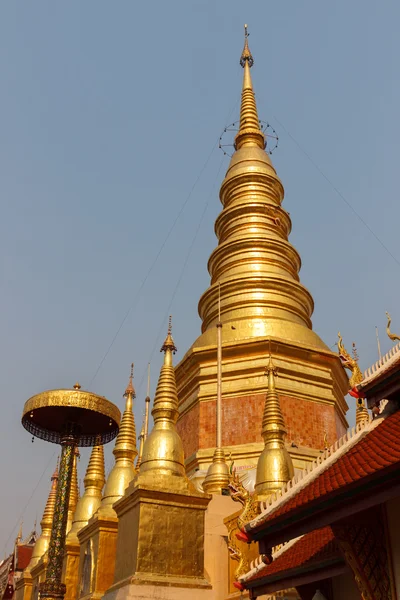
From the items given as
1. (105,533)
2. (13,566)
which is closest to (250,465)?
(105,533)

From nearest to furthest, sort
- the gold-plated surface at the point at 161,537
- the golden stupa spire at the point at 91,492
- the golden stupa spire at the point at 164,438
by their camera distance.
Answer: the gold-plated surface at the point at 161,537, the golden stupa spire at the point at 164,438, the golden stupa spire at the point at 91,492

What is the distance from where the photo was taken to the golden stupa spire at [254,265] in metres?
18.8

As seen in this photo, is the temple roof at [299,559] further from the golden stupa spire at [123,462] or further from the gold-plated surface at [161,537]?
the golden stupa spire at [123,462]

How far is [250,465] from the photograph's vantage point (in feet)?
51.8

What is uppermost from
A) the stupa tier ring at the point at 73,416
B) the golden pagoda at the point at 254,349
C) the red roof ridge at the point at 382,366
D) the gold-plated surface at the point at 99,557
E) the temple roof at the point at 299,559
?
the golden pagoda at the point at 254,349

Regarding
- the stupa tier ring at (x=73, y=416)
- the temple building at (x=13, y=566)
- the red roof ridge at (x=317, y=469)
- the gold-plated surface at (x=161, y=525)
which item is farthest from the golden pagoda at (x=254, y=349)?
the temple building at (x=13, y=566)

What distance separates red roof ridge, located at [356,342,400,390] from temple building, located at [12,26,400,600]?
2cm

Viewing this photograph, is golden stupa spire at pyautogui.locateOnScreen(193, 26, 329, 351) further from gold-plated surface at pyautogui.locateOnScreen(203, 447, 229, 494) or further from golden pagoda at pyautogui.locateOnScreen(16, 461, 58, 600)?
golden pagoda at pyautogui.locateOnScreen(16, 461, 58, 600)

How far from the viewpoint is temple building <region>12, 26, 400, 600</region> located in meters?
5.96

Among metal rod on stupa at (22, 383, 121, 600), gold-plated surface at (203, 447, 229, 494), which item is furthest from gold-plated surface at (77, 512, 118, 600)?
gold-plated surface at (203, 447, 229, 494)

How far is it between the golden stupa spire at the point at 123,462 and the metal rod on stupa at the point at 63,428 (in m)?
0.28

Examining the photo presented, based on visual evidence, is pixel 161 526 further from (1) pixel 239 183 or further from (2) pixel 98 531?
(1) pixel 239 183

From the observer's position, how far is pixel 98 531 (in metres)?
10.8

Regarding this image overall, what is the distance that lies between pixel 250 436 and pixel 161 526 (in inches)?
314
